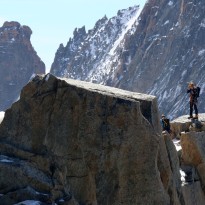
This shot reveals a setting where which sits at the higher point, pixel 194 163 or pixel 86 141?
pixel 86 141

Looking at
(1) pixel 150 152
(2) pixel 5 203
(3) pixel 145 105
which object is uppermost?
(3) pixel 145 105

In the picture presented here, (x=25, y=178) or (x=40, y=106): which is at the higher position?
(x=40, y=106)

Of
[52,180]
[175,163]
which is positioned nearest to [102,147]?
[52,180]

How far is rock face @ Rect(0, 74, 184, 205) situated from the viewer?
1512cm

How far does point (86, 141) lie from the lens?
15273mm

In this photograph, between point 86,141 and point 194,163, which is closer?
point 86,141

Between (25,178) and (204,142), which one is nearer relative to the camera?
(25,178)

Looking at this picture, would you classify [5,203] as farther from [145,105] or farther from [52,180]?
[145,105]

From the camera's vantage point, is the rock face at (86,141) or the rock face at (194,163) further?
the rock face at (194,163)

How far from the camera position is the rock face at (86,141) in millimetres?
15125

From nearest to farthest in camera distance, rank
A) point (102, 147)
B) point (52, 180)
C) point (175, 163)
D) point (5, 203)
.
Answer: point (5, 203) → point (52, 180) → point (102, 147) → point (175, 163)

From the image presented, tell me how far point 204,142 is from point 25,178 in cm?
1124

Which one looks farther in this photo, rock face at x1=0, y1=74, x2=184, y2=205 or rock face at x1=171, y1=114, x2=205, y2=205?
rock face at x1=171, y1=114, x2=205, y2=205

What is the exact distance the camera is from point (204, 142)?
22875mm
